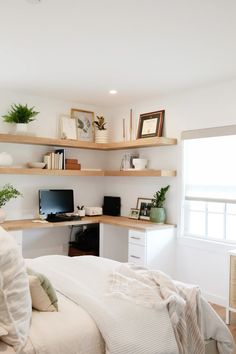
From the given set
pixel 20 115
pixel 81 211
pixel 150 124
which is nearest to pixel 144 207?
pixel 81 211

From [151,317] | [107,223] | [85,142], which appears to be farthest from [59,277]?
[85,142]

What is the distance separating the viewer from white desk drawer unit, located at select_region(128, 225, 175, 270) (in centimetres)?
400

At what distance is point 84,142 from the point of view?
480 cm

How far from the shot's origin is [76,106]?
501 cm

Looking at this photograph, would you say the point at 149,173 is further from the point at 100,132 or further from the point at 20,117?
the point at 20,117

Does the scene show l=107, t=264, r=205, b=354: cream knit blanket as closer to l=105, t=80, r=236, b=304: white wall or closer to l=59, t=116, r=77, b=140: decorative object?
l=105, t=80, r=236, b=304: white wall

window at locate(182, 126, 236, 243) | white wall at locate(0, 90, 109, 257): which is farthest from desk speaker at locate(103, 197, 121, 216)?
window at locate(182, 126, 236, 243)

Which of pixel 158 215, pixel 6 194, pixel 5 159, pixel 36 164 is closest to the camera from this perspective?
pixel 6 194

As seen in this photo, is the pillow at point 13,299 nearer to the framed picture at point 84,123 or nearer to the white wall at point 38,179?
the white wall at point 38,179

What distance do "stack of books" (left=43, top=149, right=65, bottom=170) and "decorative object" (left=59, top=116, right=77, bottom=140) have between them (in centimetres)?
27

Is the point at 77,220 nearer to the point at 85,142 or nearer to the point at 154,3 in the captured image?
the point at 85,142

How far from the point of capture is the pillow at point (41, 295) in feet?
6.32

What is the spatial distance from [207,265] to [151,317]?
7.37 feet

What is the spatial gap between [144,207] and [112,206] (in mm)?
658
